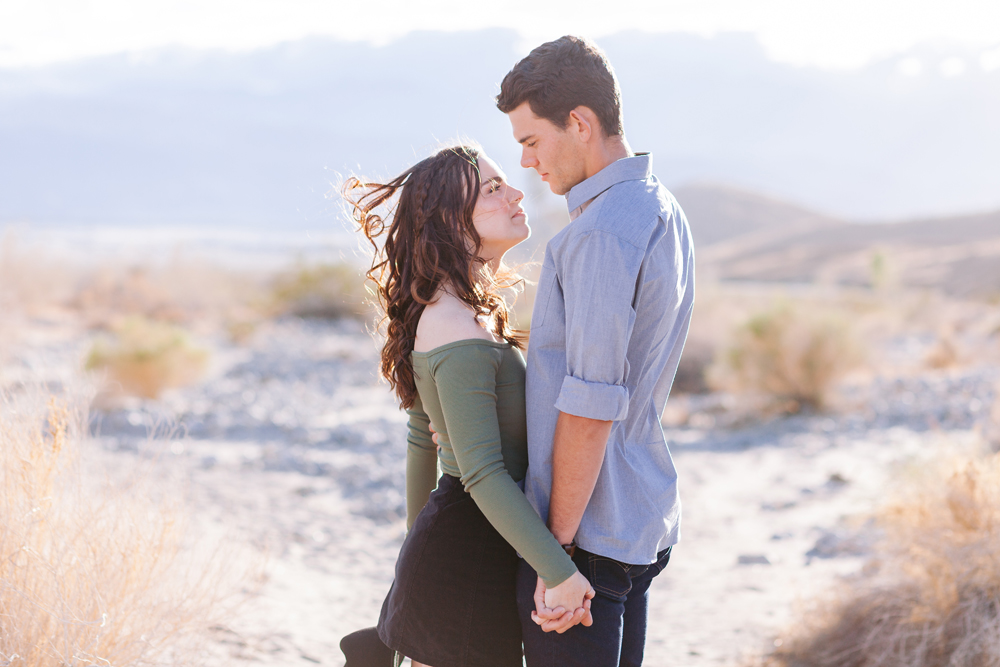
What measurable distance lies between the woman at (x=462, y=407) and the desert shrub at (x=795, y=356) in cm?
743

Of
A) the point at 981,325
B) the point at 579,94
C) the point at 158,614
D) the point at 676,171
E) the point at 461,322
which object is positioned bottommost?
the point at 981,325

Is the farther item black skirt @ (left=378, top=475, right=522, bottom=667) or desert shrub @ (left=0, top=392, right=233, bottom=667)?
desert shrub @ (left=0, top=392, right=233, bottom=667)

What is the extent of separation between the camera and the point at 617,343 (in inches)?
55.5

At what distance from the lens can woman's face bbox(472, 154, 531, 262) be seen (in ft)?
5.56

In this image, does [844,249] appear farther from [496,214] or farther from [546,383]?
[546,383]

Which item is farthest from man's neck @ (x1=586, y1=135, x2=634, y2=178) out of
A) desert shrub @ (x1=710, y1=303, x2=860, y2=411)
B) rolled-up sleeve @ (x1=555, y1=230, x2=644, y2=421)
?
desert shrub @ (x1=710, y1=303, x2=860, y2=411)

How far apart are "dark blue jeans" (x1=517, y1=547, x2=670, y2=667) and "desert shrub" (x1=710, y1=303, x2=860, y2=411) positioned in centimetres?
745

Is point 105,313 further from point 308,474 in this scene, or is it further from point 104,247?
point 104,247

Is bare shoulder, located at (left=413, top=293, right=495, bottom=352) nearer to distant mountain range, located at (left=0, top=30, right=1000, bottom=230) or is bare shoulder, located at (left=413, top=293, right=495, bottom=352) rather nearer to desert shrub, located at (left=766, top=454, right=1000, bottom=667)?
desert shrub, located at (left=766, top=454, right=1000, bottom=667)

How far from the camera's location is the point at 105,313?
652 inches

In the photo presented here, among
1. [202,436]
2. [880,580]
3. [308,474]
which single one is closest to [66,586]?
[880,580]

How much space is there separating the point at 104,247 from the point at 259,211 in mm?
69767

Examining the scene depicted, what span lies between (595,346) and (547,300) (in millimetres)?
173

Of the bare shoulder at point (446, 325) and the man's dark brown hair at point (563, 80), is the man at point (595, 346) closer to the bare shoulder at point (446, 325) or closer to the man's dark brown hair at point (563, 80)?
the man's dark brown hair at point (563, 80)
